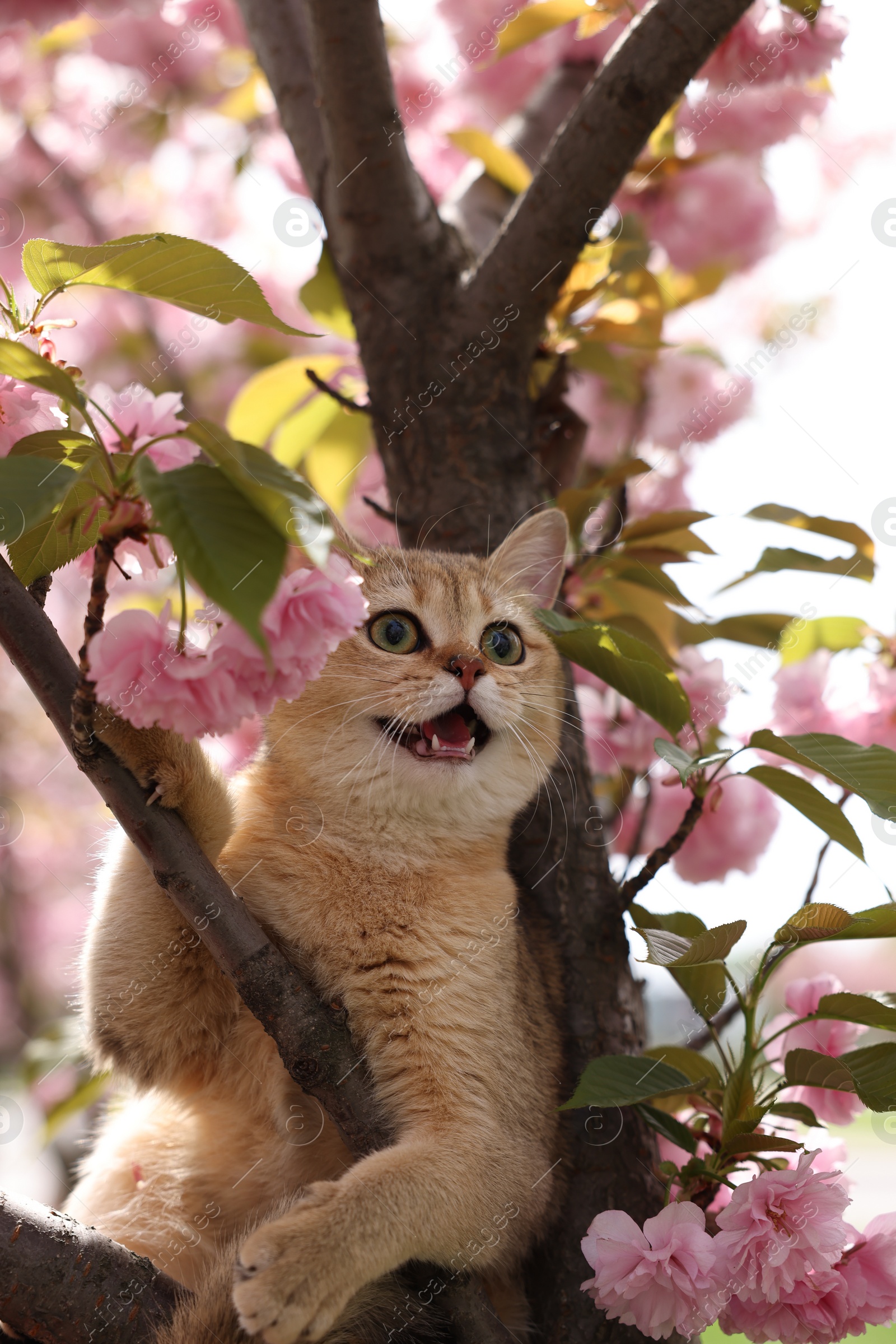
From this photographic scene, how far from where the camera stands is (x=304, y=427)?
9.45 ft

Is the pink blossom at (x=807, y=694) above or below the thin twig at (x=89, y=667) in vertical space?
below

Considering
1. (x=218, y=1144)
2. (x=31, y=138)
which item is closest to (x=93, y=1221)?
(x=218, y=1144)

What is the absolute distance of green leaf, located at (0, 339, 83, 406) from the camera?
3.54 feet

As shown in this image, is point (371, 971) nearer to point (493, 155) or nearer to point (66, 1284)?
point (66, 1284)

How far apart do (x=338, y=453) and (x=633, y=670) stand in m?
1.59

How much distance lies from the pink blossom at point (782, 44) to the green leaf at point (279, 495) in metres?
2.15

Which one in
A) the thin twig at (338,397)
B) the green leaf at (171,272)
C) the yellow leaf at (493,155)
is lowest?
the green leaf at (171,272)

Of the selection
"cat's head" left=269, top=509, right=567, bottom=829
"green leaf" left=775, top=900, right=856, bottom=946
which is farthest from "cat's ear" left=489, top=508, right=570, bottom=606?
"green leaf" left=775, top=900, right=856, bottom=946

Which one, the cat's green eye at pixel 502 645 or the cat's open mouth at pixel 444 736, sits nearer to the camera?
the cat's open mouth at pixel 444 736

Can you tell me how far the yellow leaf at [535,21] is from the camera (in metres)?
2.47

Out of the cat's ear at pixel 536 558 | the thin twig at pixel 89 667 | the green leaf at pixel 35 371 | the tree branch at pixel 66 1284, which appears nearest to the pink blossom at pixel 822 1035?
the cat's ear at pixel 536 558

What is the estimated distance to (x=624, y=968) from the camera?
2.04 metres

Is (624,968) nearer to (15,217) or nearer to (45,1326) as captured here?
(45,1326)

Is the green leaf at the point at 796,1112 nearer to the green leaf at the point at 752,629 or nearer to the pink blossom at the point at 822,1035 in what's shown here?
the pink blossom at the point at 822,1035
